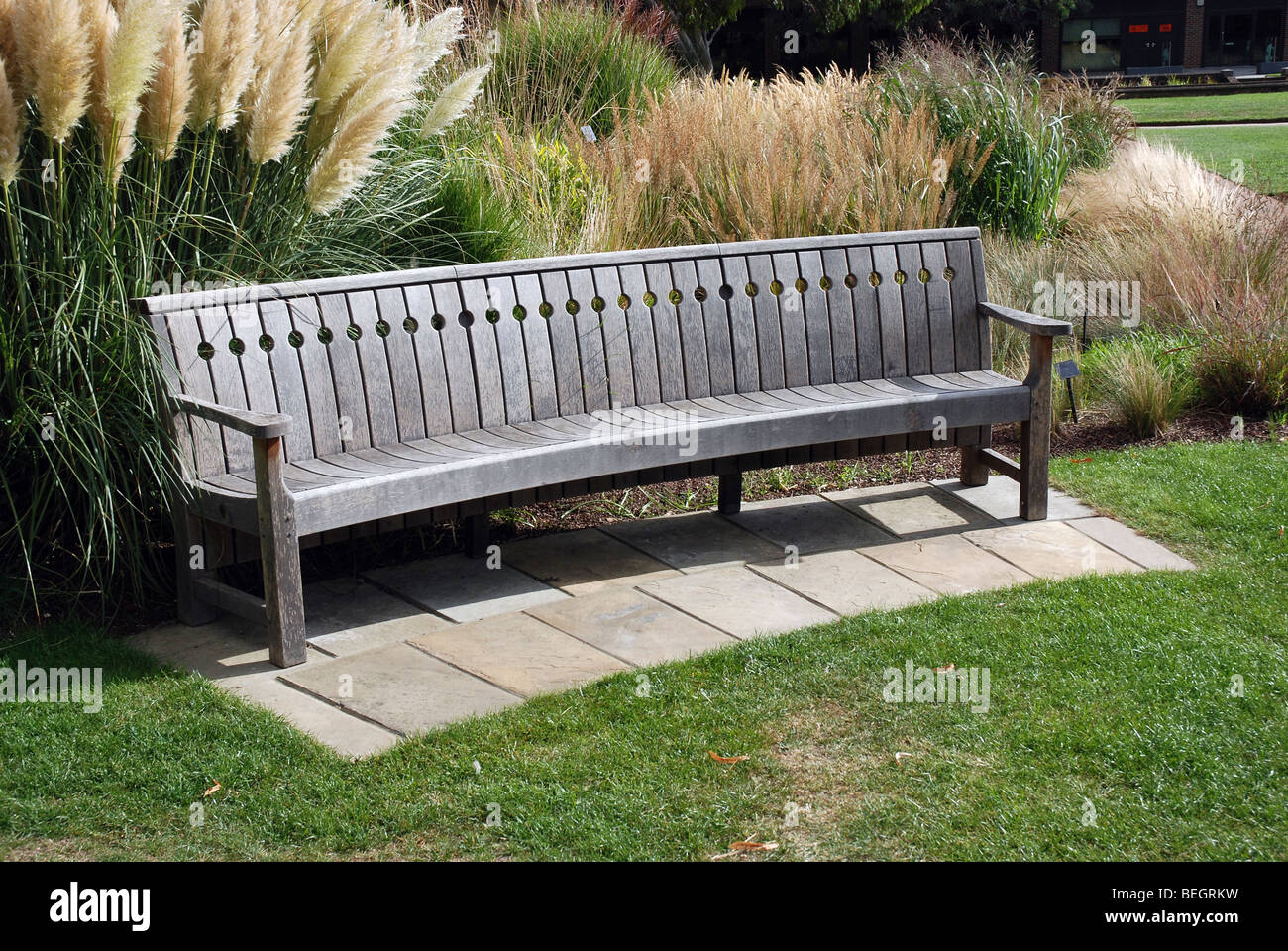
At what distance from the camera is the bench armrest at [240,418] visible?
4.12 meters

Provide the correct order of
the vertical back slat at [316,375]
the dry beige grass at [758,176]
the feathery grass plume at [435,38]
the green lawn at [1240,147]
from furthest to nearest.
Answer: the green lawn at [1240,147], the dry beige grass at [758,176], the feathery grass plume at [435,38], the vertical back slat at [316,375]

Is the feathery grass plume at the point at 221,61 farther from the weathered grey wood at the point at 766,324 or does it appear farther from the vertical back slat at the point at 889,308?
the vertical back slat at the point at 889,308

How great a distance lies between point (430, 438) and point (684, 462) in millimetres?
1030

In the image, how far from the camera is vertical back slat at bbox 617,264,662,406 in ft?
17.8

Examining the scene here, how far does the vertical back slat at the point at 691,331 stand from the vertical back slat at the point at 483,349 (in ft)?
2.66

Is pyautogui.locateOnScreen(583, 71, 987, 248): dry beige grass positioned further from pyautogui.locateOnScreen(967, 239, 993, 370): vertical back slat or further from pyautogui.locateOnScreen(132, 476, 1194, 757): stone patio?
pyautogui.locateOnScreen(132, 476, 1194, 757): stone patio

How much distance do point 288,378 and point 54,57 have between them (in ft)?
4.15

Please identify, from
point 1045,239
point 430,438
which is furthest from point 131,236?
point 1045,239

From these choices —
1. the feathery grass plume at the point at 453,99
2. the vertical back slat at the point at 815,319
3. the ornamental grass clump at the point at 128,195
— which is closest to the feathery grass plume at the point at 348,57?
the ornamental grass clump at the point at 128,195

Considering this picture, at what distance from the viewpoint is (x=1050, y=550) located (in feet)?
17.6

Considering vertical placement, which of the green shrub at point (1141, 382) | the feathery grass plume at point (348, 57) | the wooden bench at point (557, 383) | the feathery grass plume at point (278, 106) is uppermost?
the feathery grass plume at point (348, 57)

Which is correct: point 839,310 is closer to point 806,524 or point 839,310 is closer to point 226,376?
point 806,524

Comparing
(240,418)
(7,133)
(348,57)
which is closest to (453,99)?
(348,57)

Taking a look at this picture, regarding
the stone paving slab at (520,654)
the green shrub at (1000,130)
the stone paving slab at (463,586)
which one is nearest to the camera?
the stone paving slab at (520,654)
